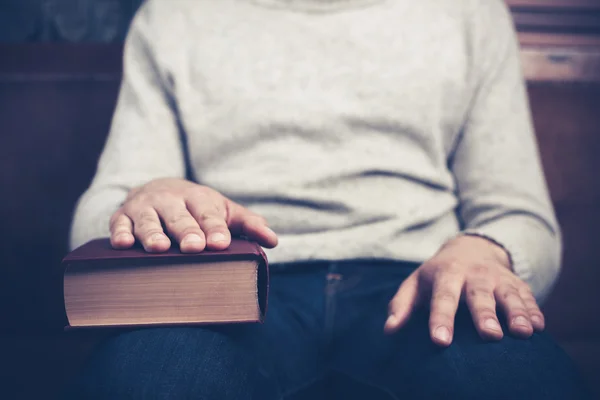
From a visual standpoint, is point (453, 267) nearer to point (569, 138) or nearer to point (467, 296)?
point (467, 296)

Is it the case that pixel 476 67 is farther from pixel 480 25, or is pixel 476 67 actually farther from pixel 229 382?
pixel 229 382

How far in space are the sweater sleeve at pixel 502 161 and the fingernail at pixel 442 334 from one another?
213 mm

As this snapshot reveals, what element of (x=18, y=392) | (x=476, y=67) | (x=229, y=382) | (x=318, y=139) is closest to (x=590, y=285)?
(x=476, y=67)

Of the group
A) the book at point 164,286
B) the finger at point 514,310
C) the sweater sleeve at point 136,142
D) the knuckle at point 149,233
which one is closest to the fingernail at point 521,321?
the finger at point 514,310

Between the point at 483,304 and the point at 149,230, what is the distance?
0.33 metres

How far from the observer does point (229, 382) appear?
410mm

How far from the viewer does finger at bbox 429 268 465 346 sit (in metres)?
0.44

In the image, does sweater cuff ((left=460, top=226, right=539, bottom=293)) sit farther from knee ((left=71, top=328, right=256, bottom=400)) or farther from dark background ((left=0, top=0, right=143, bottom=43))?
dark background ((left=0, top=0, right=143, bottom=43))

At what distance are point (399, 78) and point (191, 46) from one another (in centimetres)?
33

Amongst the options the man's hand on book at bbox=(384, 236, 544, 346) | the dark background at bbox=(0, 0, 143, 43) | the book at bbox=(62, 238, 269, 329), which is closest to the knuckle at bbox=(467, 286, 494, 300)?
the man's hand on book at bbox=(384, 236, 544, 346)

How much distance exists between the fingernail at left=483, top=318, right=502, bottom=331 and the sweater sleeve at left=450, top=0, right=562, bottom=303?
0.19 metres

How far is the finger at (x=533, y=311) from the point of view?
462 mm

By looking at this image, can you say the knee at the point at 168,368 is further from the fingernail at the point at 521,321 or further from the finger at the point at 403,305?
the fingernail at the point at 521,321

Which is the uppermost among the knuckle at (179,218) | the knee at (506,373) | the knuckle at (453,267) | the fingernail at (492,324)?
the knuckle at (179,218)
